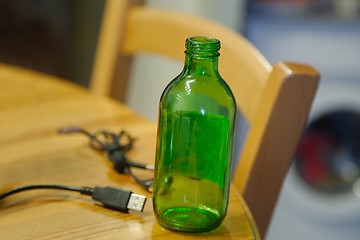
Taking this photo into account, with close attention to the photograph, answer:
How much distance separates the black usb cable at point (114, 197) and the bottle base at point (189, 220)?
0.04 metres

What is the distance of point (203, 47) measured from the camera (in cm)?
60

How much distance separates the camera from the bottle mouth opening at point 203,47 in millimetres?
594

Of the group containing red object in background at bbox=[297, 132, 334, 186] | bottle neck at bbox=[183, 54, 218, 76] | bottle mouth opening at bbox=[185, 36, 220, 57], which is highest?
bottle mouth opening at bbox=[185, 36, 220, 57]

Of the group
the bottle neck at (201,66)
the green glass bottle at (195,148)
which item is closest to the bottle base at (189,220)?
the green glass bottle at (195,148)

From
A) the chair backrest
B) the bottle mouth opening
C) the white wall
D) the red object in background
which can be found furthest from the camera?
the red object in background

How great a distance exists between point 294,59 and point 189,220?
1.24 meters

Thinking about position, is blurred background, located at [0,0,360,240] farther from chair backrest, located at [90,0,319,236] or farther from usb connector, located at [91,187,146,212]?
usb connector, located at [91,187,146,212]

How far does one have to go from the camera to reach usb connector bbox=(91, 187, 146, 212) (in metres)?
0.65

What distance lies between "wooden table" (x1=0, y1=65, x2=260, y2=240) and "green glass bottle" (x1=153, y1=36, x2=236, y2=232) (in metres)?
0.02

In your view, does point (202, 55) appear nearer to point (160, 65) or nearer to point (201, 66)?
point (201, 66)

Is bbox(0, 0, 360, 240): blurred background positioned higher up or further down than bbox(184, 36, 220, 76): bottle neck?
further down

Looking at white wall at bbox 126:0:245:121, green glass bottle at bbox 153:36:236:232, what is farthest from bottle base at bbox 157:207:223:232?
white wall at bbox 126:0:245:121

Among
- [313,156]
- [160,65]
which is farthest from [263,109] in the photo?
[313,156]

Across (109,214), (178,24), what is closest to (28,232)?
(109,214)
